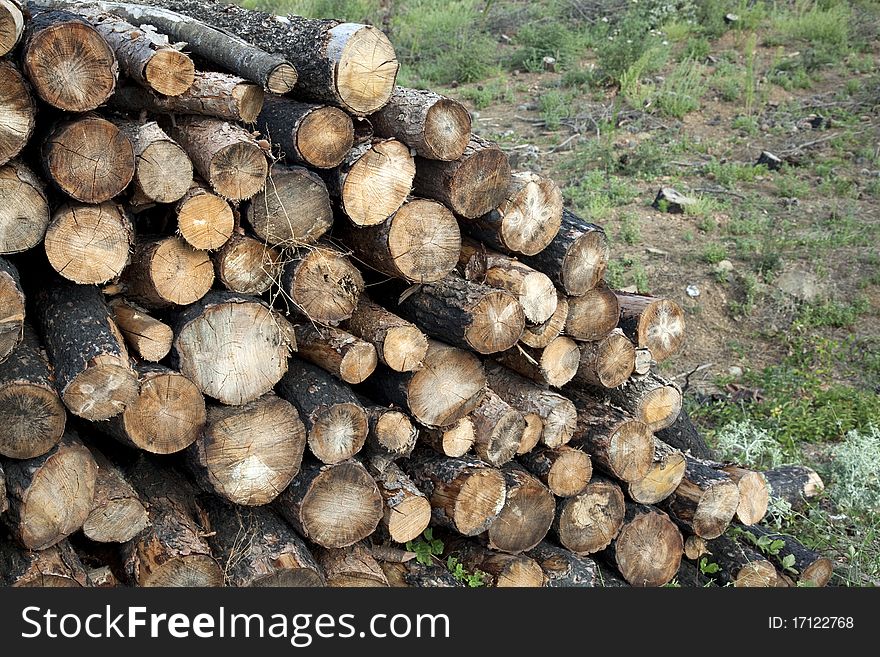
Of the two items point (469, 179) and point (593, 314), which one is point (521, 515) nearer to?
point (593, 314)

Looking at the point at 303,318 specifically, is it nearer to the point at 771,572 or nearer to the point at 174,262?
the point at 174,262

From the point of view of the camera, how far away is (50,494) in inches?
117

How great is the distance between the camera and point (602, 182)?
8695 millimetres

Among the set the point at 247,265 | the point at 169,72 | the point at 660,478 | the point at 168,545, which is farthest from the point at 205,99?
the point at 660,478

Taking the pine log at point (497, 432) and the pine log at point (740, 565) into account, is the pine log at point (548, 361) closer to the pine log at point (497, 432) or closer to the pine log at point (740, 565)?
the pine log at point (497, 432)

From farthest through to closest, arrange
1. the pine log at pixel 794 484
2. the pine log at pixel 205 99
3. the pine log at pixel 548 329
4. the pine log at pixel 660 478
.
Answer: the pine log at pixel 794 484 < the pine log at pixel 660 478 < the pine log at pixel 548 329 < the pine log at pixel 205 99

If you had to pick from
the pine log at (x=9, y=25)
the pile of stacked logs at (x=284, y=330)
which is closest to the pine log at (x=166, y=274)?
the pile of stacked logs at (x=284, y=330)

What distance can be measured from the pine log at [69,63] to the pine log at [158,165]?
15 cm

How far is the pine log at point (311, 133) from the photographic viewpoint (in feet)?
11.2

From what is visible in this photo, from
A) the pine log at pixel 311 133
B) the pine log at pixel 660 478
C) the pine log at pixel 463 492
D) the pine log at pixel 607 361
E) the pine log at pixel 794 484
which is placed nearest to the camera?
the pine log at pixel 311 133

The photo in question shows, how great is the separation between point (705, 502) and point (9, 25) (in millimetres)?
3715

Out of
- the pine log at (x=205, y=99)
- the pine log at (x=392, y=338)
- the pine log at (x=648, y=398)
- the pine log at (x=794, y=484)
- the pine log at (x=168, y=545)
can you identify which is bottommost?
the pine log at (x=794, y=484)

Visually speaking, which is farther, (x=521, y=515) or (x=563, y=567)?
(x=563, y=567)

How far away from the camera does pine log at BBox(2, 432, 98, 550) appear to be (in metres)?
2.94
